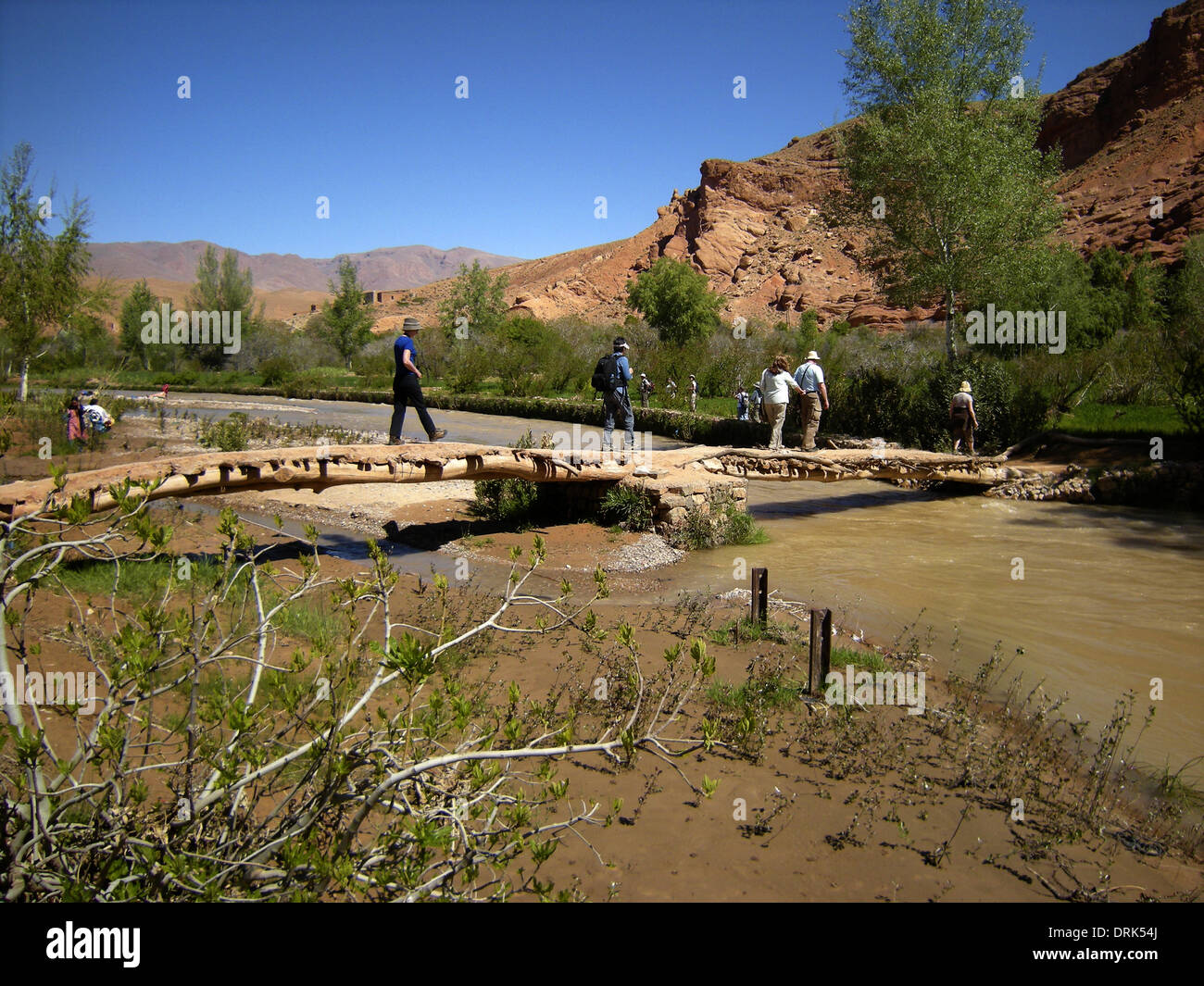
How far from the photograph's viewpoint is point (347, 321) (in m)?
Answer: 60.7

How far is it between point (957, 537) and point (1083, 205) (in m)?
63.6

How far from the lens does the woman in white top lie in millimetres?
12734

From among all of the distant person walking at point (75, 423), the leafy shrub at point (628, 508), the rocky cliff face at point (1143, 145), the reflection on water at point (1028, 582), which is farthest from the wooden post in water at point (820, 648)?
the rocky cliff face at point (1143, 145)

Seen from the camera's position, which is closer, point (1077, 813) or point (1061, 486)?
point (1077, 813)

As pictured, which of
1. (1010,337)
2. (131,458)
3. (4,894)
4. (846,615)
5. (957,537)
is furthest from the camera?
(1010,337)

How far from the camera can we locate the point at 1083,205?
60875 mm

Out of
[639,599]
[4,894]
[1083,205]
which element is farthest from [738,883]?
[1083,205]

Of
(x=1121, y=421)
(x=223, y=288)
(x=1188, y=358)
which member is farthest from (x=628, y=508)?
(x=223, y=288)

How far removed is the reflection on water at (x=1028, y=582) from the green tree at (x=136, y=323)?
192ft

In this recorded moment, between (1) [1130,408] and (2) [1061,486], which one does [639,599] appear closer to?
(2) [1061,486]

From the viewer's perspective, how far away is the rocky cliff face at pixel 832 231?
5638 centimetres

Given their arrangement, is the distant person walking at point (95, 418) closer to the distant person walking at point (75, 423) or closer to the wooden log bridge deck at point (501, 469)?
the distant person walking at point (75, 423)

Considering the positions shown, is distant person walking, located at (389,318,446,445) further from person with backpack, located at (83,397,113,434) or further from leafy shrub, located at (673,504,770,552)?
person with backpack, located at (83,397,113,434)

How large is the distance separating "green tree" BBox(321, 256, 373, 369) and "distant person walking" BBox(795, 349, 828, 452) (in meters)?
52.5
